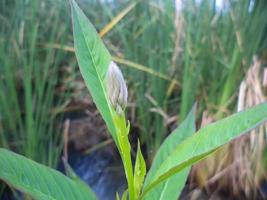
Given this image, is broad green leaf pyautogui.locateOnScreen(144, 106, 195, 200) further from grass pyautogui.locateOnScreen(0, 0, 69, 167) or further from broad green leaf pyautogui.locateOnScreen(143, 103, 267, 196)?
grass pyautogui.locateOnScreen(0, 0, 69, 167)

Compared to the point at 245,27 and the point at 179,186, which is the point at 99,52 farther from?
the point at 245,27

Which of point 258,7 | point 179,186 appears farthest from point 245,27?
point 179,186

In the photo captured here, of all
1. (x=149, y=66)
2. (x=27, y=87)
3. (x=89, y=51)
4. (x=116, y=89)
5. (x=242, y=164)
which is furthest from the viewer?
(x=149, y=66)

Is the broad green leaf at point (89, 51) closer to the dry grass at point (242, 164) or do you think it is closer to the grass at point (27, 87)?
the grass at point (27, 87)

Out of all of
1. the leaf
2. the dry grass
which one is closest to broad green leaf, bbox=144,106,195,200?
the leaf

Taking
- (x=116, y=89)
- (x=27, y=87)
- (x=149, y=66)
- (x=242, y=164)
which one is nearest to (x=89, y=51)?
(x=116, y=89)

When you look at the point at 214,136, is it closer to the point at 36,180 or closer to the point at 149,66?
the point at 36,180

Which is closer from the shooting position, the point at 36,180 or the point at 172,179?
the point at 36,180

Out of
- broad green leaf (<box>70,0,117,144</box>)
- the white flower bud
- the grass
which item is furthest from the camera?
the grass
